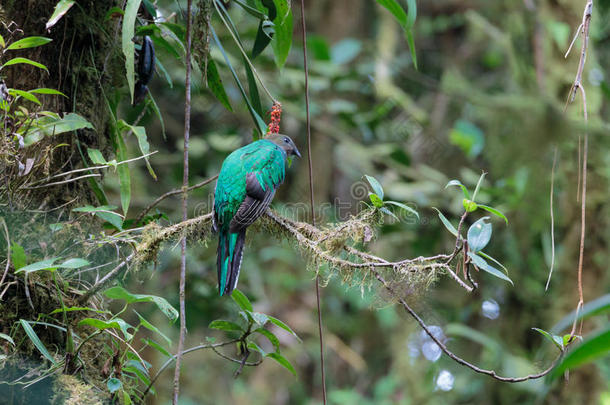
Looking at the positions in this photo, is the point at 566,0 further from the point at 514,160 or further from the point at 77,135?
the point at 77,135

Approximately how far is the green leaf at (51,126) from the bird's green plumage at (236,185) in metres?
0.67

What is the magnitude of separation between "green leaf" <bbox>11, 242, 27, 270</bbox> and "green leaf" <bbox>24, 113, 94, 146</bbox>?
34 cm

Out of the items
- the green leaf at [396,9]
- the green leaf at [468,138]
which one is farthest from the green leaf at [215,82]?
the green leaf at [468,138]

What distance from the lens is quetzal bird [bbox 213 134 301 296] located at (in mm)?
2371

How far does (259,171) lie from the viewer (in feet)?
8.86

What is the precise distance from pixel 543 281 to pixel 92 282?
3.76m

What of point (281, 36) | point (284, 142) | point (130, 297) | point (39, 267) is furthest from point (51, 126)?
point (284, 142)

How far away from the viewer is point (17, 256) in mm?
1697

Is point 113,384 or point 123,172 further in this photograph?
point 123,172

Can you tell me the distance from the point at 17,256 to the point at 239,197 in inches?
39.6

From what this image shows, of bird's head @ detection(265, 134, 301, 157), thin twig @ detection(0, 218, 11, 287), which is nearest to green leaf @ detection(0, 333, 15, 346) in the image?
thin twig @ detection(0, 218, 11, 287)

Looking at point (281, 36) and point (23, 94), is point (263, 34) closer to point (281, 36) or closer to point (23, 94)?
point (281, 36)

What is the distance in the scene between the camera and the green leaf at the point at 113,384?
5.68ft

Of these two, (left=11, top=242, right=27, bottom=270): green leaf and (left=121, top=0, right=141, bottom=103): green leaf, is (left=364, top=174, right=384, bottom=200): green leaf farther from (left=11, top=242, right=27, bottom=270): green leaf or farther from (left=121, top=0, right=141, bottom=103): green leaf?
(left=11, top=242, right=27, bottom=270): green leaf
